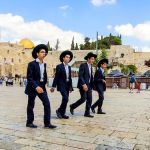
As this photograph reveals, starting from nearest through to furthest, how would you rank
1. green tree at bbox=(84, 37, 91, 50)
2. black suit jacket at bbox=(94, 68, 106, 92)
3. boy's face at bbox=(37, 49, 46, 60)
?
1. boy's face at bbox=(37, 49, 46, 60)
2. black suit jacket at bbox=(94, 68, 106, 92)
3. green tree at bbox=(84, 37, 91, 50)

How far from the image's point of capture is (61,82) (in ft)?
26.7

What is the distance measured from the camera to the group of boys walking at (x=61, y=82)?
676 cm

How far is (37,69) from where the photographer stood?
22.4 ft

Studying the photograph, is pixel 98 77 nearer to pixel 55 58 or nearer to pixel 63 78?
pixel 63 78

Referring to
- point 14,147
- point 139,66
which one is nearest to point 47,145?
point 14,147

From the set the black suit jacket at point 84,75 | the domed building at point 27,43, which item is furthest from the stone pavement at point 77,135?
the domed building at point 27,43

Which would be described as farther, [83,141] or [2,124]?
[2,124]

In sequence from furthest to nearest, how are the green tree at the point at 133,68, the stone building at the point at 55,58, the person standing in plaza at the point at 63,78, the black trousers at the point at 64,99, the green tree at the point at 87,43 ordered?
the green tree at the point at 87,43 → the stone building at the point at 55,58 → the green tree at the point at 133,68 → the person standing in plaza at the point at 63,78 → the black trousers at the point at 64,99

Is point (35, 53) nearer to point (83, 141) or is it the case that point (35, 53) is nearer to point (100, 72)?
point (83, 141)

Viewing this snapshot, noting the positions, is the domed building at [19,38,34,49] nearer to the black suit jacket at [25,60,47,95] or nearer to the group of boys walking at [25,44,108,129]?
the group of boys walking at [25,44,108,129]

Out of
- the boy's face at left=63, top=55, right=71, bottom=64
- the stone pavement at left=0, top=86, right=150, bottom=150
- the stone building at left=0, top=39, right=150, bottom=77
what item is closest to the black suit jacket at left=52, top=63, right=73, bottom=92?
the boy's face at left=63, top=55, right=71, bottom=64

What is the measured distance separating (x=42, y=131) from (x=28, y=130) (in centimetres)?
27

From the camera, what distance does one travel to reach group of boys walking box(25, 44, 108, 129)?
6763 mm

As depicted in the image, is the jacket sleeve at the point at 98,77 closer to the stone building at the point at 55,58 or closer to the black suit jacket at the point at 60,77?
the black suit jacket at the point at 60,77
